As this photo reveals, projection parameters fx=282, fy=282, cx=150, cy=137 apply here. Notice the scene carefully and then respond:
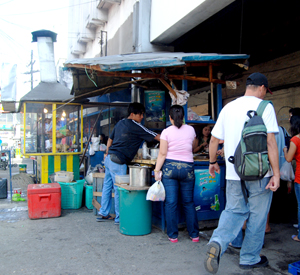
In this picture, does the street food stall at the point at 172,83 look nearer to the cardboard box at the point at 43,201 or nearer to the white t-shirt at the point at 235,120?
the white t-shirt at the point at 235,120

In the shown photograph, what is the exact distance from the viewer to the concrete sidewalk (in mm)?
3189

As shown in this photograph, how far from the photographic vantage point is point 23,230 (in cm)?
474

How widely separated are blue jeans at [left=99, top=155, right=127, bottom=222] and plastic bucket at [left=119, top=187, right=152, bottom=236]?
0.56 m

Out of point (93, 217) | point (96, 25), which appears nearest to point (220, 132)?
point (93, 217)

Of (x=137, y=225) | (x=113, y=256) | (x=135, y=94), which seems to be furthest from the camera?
(x=135, y=94)

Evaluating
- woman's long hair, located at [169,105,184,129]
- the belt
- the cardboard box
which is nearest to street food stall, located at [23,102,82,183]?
the cardboard box

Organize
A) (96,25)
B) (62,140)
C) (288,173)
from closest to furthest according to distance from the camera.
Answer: (288,173) → (62,140) → (96,25)

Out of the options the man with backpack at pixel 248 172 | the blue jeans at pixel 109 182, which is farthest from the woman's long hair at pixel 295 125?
the blue jeans at pixel 109 182

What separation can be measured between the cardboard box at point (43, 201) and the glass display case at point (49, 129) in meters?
2.22

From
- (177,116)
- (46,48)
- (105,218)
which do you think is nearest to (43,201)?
(105,218)

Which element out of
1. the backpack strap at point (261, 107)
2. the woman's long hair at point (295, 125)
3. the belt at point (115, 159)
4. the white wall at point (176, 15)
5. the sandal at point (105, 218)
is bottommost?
the sandal at point (105, 218)

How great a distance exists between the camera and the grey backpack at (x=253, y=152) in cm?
272

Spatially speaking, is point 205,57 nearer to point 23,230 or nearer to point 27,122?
point 23,230

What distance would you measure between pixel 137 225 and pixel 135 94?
382 centimetres
